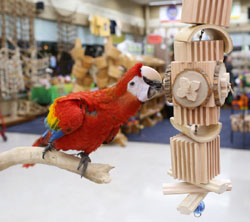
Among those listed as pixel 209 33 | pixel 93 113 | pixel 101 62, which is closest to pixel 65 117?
pixel 93 113

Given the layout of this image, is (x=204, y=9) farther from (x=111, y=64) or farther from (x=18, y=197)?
(x=111, y=64)

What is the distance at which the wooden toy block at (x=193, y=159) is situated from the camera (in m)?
1.11

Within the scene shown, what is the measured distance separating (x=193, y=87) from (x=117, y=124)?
35cm

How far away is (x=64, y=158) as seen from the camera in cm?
135

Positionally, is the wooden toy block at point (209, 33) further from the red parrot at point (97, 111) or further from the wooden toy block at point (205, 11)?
the red parrot at point (97, 111)

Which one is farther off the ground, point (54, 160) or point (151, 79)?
point (151, 79)

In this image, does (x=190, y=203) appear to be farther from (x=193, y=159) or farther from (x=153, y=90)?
(x=153, y=90)

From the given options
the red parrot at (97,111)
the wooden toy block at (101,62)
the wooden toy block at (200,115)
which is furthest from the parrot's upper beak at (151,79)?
the wooden toy block at (101,62)

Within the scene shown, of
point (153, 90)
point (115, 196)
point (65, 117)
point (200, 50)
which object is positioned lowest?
point (115, 196)

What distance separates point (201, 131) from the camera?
119cm

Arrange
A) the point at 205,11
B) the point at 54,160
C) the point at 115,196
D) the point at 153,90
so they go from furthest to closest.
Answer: the point at 115,196, the point at 54,160, the point at 153,90, the point at 205,11

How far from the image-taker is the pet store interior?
1087 mm

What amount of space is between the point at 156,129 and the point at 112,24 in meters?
4.75

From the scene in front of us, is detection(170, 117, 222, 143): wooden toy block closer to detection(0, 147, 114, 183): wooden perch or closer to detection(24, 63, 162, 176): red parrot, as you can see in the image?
detection(24, 63, 162, 176): red parrot
